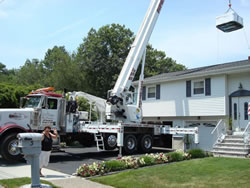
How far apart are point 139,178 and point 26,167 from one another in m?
4.61

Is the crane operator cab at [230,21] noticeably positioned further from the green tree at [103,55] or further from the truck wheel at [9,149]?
the green tree at [103,55]

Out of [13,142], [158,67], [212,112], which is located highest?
[158,67]

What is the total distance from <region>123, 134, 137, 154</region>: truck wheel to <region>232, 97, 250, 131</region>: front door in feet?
19.4

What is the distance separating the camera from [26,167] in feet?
35.2

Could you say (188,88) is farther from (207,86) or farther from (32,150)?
(32,150)

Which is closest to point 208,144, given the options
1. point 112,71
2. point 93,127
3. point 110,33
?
point 93,127

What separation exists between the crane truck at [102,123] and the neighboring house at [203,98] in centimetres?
334

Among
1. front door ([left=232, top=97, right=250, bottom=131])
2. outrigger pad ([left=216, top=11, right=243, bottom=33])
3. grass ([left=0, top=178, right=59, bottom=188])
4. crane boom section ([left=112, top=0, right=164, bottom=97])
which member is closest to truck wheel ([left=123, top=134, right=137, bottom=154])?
crane boom section ([left=112, top=0, right=164, bottom=97])

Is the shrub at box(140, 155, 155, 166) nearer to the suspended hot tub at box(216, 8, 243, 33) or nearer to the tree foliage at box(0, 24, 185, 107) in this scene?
the suspended hot tub at box(216, 8, 243, 33)

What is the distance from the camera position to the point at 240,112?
1698 centimetres

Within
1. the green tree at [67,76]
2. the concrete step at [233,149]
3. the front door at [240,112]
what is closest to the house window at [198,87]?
the front door at [240,112]

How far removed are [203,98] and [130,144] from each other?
6.33 m

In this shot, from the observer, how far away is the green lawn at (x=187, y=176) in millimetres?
7966

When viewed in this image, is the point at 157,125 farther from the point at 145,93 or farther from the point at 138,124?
the point at 145,93
